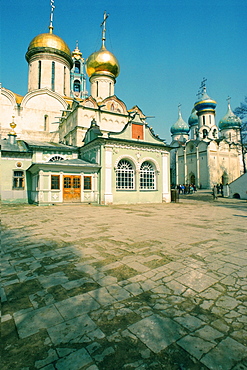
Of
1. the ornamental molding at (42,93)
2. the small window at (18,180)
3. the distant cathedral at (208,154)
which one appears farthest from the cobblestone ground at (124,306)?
the distant cathedral at (208,154)

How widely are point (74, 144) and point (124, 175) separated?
721 centimetres

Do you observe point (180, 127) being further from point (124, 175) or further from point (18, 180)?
point (18, 180)

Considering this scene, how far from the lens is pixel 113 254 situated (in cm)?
437

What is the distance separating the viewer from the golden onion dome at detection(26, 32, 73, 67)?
2782 cm

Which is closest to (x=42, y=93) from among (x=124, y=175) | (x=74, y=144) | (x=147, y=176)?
(x=74, y=144)

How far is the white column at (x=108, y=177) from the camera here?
55.9ft

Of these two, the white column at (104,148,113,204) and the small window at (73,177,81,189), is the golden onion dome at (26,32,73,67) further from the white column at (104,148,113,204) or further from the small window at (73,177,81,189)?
the small window at (73,177,81,189)

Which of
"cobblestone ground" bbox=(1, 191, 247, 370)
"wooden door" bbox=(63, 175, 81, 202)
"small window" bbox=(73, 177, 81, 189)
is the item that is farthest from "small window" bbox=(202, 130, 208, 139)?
"cobblestone ground" bbox=(1, 191, 247, 370)

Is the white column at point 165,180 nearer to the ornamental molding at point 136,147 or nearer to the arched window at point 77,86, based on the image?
the ornamental molding at point 136,147

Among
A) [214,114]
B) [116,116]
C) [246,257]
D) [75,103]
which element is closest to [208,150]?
[214,114]

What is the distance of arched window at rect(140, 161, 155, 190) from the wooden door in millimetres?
5870

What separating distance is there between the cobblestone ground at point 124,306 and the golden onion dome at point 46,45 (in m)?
31.2

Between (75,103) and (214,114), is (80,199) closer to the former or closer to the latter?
(75,103)

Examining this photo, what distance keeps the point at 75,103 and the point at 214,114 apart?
1398 inches
